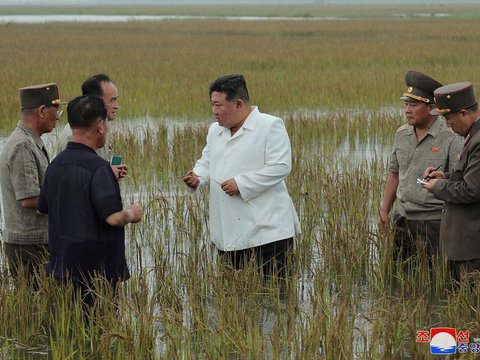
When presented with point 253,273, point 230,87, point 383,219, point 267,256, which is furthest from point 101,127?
point 383,219

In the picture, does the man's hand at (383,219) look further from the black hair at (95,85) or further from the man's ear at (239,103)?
the black hair at (95,85)

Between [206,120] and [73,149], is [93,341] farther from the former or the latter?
[206,120]

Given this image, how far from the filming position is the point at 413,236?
211 inches

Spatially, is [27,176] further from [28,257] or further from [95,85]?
[95,85]

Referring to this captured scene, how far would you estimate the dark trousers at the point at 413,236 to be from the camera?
5188 mm

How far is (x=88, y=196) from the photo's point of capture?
402 centimetres

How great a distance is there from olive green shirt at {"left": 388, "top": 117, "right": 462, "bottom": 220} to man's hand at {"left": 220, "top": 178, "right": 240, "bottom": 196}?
1.08m

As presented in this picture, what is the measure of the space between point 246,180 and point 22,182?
1193 mm

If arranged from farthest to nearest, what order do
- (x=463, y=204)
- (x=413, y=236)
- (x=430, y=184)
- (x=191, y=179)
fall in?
(x=413, y=236), (x=191, y=179), (x=430, y=184), (x=463, y=204)

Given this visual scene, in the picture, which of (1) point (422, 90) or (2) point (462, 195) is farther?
(1) point (422, 90)

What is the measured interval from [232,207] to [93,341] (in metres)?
1.15

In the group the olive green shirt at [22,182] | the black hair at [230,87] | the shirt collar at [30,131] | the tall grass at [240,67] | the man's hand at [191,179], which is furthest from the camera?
the tall grass at [240,67]

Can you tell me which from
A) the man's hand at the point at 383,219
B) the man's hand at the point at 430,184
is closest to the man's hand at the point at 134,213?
the man's hand at the point at 430,184

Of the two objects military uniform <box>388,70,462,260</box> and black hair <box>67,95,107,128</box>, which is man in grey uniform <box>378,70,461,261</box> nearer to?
military uniform <box>388,70,462,260</box>
